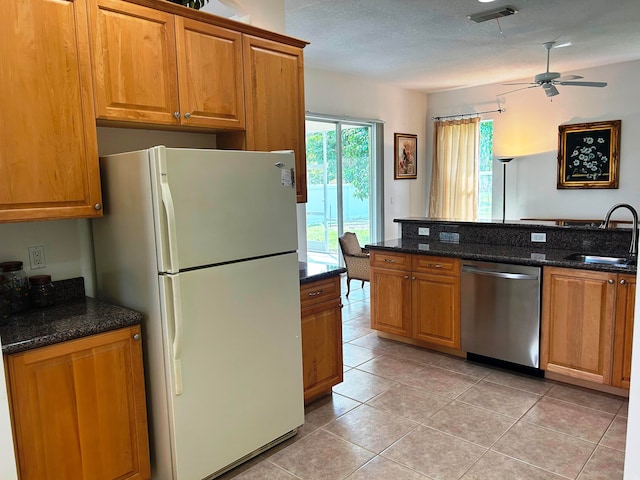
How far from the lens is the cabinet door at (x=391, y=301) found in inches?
154

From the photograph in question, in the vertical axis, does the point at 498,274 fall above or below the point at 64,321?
below

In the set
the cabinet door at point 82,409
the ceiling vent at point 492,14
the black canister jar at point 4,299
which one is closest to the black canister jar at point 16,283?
the black canister jar at point 4,299

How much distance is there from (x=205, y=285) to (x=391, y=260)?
7.07ft

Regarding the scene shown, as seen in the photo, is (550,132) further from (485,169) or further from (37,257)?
(37,257)

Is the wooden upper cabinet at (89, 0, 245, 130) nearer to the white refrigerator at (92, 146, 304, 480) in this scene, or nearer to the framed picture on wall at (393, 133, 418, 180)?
the white refrigerator at (92, 146, 304, 480)

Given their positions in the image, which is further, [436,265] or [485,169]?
[485,169]

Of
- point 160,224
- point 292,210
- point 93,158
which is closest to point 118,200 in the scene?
point 93,158

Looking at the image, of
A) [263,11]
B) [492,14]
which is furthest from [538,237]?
[263,11]

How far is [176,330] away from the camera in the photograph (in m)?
2.01

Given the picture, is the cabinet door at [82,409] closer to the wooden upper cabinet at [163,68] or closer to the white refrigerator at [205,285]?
the white refrigerator at [205,285]

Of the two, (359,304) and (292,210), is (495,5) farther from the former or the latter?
(359,304)

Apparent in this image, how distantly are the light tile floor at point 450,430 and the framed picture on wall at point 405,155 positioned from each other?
4122mm

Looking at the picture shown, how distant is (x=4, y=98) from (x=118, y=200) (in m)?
0.59

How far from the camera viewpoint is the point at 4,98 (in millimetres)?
1843
